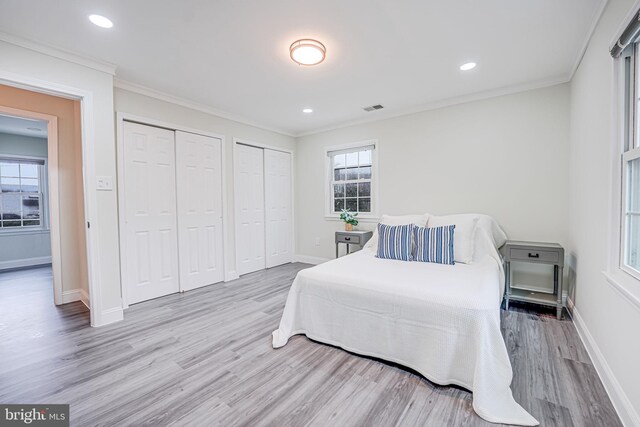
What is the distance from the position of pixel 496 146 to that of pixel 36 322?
528cm

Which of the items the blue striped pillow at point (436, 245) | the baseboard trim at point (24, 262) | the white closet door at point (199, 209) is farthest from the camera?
the baseboard trim at point (24, 262)

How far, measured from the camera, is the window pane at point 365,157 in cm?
438

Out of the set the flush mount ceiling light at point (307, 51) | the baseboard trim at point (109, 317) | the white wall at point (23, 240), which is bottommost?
the baseboard trim at point (109, 317)

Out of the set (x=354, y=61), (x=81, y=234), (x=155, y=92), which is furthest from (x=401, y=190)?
(x=81, y=234)

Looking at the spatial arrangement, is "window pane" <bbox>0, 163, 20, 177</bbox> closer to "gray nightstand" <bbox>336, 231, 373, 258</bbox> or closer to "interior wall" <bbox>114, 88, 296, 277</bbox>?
"interior wall" <bbox>114, 88, 296, 277</bbox>

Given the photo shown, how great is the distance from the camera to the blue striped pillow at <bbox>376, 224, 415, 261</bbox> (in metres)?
2.85

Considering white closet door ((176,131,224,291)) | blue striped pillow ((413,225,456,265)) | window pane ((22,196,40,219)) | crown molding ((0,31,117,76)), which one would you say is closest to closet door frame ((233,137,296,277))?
white closet door ((176,131,224,291))

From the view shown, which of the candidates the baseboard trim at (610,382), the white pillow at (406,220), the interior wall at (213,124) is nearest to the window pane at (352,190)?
the white pillow at (406,220)

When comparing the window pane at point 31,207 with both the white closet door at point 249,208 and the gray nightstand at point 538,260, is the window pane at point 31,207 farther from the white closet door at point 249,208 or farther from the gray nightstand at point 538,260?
the gray nightstand at point 538,260

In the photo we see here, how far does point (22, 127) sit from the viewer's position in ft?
15.0

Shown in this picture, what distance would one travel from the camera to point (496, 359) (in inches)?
60.4

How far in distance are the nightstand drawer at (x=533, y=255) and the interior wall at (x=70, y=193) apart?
15.7 feet

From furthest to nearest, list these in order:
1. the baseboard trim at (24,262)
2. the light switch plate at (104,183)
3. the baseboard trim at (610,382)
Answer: the baseboard trim at (24,262) → the light switch plate at (104,183) → the baseboard trim at (610,382)

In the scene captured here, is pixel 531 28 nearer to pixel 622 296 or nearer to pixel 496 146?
pixel 496 146
